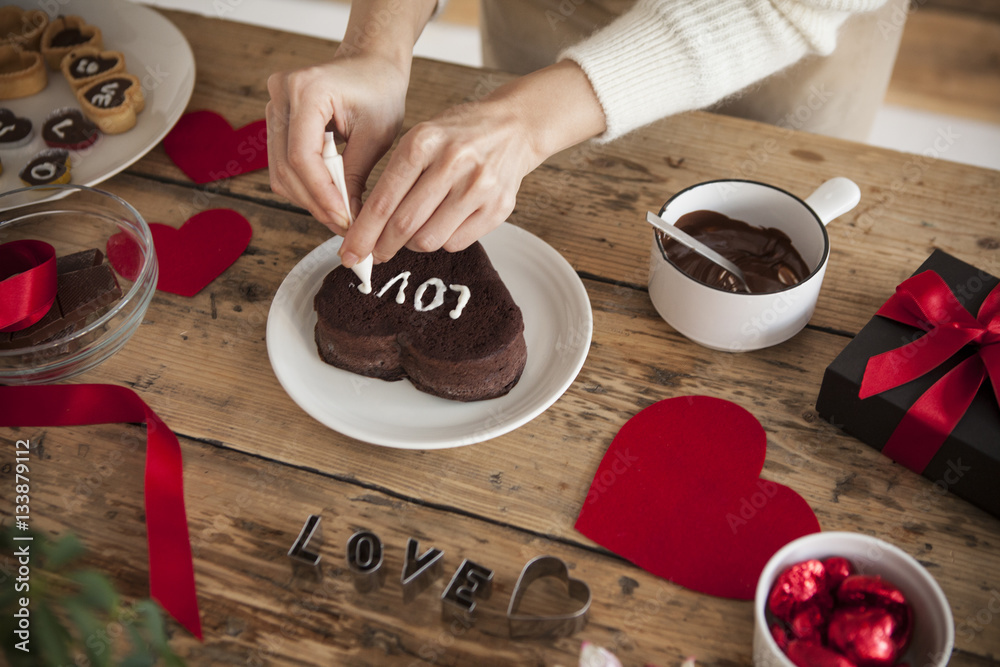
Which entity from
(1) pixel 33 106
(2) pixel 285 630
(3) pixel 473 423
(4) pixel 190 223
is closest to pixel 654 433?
(3) pixel 473 423

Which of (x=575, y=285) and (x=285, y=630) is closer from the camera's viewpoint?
(x=285, y=630)

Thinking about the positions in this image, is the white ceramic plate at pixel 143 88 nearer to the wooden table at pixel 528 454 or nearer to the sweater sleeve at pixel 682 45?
the wooden table at pixel 528 454

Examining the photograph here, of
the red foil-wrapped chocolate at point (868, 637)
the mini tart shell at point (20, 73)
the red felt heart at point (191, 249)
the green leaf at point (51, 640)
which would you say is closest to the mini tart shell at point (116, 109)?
the mini tart shell at point (20, 73)

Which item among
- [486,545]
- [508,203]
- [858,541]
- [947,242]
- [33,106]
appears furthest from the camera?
[33,106]

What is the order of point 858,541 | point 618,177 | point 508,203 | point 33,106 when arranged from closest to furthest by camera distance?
point 858,541, point 508,203, point 618,177, point 33,106

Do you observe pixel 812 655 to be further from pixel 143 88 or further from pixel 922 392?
pixel 143 88

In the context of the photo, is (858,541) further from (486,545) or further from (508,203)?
(508,203)

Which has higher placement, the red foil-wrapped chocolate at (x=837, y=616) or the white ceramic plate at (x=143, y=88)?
the white ceramic plate at (x=143, y=88)
